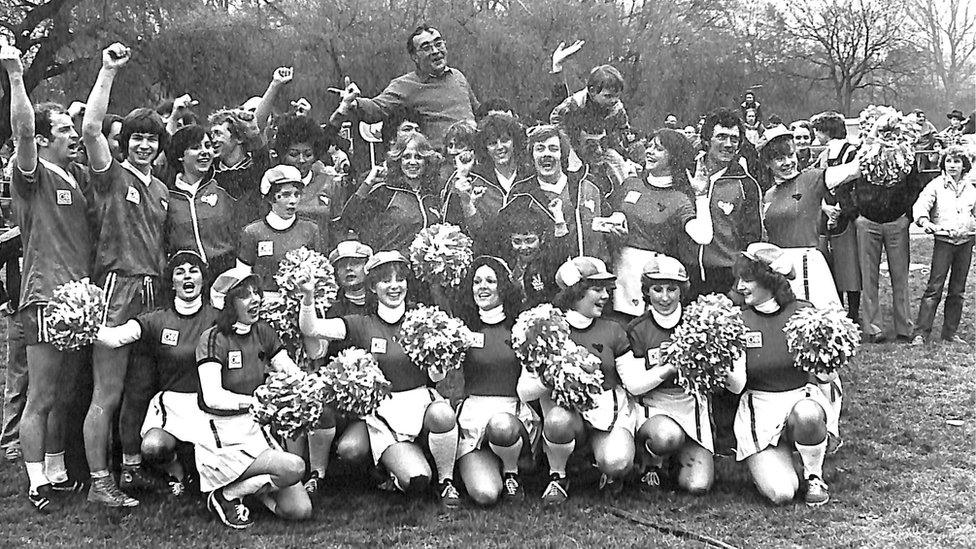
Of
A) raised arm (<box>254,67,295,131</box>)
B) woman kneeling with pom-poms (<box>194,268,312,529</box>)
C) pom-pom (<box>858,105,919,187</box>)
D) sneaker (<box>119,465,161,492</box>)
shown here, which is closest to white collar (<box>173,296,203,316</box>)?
woman kneeling with pom-poms (<box>194,268,312,529</box>)

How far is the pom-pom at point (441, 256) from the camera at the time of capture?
4773mm

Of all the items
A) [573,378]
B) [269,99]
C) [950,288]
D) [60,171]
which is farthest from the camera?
[950,288]

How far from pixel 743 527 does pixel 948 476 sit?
4.63 ft

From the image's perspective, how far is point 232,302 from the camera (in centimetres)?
458

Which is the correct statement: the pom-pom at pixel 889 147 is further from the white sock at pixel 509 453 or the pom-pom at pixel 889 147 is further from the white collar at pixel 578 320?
the white sock at pixel 509 453

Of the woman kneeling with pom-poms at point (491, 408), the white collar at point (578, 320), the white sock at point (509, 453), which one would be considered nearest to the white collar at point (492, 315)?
the woman kneeling with pom-poms at point (491, 408)

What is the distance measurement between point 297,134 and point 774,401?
9.27 feet

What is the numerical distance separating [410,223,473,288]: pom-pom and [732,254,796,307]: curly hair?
4.32 ft

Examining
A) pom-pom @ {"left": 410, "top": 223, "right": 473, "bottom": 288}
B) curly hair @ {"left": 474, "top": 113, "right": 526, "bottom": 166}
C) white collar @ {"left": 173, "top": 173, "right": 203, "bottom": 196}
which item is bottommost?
pom-pom @ {"left": 410, "top": 223, "right": 473, "bottom": 288}

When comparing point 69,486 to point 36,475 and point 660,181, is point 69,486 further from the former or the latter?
point 660,181

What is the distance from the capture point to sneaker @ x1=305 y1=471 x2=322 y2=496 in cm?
467

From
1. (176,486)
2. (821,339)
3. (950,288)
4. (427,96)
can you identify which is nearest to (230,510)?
(176,486)

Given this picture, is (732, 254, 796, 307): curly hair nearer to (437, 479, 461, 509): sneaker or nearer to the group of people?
the group of people

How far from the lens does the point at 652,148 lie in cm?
545
